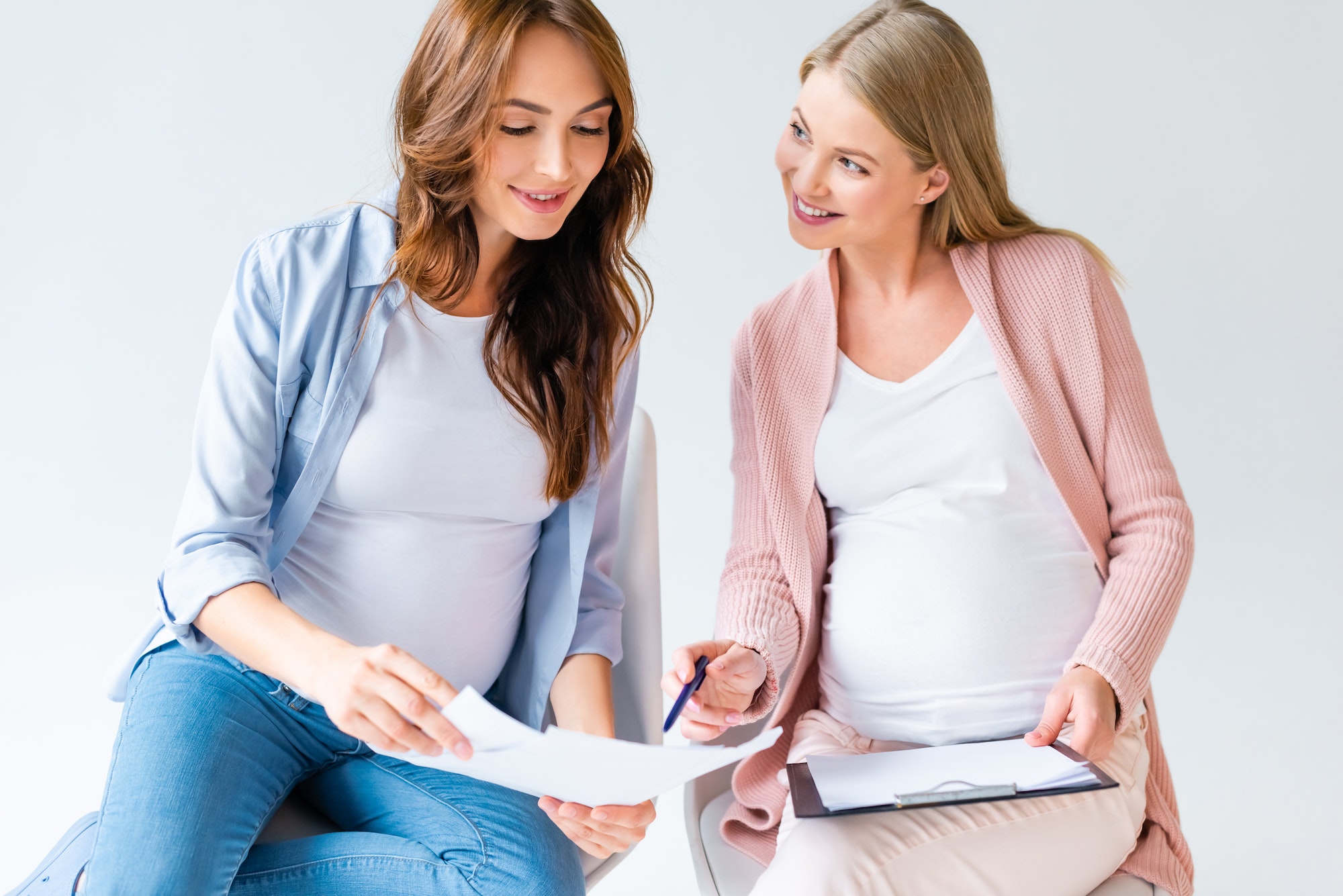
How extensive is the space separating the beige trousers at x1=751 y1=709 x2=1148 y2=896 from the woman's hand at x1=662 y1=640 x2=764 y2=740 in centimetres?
16

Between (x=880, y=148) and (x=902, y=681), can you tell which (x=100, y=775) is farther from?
(x=880, y=148)

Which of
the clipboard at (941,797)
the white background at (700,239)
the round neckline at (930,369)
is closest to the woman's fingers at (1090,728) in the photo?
the clipboard at (941,797)

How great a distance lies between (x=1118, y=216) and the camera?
3305mm

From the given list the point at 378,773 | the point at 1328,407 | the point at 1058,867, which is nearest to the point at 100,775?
the point at 378,773

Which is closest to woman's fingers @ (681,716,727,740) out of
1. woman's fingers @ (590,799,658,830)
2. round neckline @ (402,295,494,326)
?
woman's fingers @ (590,799,658,830)

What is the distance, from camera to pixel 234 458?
139cm

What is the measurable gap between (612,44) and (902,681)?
0.90m

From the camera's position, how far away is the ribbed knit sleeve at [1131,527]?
151 centimetres

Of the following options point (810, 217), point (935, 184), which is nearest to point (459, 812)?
point (810, 217)

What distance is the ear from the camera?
169cm

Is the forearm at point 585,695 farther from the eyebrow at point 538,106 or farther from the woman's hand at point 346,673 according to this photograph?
the eyebrow at point 538,106

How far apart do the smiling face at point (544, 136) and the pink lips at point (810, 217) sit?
314 millimetres

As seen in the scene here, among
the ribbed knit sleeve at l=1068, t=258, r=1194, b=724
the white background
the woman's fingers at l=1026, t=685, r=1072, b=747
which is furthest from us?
the white background

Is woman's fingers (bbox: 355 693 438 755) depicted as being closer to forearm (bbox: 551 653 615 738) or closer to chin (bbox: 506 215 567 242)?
forearm (bbox: 551 653 615 738)
